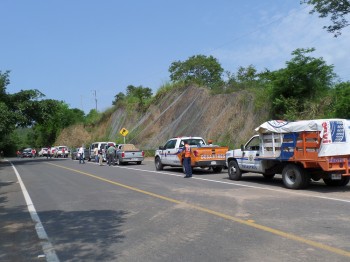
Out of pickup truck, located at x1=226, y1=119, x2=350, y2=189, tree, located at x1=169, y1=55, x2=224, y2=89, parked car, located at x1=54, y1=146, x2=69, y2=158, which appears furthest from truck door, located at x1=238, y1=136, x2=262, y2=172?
tree, located at x1=169, y1=55, x2=224, y2=89

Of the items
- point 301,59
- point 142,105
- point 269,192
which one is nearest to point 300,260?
point 269,192

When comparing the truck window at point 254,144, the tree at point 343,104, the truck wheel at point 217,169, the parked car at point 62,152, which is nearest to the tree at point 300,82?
the tree at point 343,104

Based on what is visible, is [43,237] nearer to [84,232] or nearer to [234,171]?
[84,232]

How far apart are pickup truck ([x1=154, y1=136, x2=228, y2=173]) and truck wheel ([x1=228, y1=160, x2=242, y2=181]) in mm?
2914

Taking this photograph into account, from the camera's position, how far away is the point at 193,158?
65.2ft

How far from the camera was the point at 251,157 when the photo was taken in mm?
15492

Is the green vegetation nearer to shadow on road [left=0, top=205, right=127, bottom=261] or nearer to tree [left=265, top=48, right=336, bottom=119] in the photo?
tree [left=265, top=48, right=336, bottom=119]

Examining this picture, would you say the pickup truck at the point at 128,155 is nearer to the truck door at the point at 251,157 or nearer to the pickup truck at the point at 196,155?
the pickup truck at the point at 196,155

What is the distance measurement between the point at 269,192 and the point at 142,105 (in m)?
47.4

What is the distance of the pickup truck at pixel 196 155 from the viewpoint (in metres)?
19.8

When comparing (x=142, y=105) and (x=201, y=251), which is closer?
(x=201, y=251)

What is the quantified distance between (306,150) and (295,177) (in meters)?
0.95

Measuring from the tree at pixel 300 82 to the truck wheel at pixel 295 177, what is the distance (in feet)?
46.2

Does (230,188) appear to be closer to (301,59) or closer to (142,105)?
(301,59)
